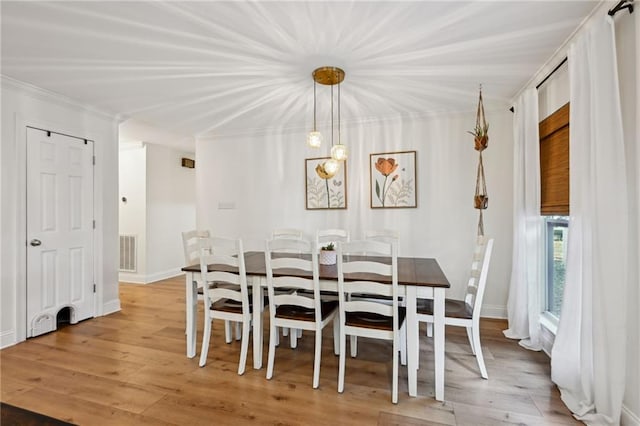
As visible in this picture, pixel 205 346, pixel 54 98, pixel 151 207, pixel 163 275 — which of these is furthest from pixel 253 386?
pixel 151 207

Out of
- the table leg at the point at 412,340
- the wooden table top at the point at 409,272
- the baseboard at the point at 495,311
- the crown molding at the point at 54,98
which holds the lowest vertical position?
the baseboard at the point at 495,311

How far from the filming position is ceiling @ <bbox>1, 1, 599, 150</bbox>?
1865mm

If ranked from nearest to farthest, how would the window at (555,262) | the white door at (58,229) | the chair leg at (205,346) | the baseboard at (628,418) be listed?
the baseboard at (628,418)
the chair leg at (205,346)
the window at (555,262)
the white door at (58,229)

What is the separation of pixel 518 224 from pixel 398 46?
209 cm

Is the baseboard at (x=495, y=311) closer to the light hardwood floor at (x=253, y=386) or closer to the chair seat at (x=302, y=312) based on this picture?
the light hardwood floor at (x=253, y=386)

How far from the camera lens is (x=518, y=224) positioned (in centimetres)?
302

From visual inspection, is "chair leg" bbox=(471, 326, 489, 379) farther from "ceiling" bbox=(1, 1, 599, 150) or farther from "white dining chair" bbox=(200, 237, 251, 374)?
"ceiling" bbox=(1, 1, 599, 150)

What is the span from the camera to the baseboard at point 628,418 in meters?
1.60

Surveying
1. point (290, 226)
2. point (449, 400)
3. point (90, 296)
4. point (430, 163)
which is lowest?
point (449, 400)

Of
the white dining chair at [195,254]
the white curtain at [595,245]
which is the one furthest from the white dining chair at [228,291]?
the white curtain at [595,245]

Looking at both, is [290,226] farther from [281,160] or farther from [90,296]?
Result: [90,296]

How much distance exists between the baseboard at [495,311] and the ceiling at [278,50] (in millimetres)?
2340

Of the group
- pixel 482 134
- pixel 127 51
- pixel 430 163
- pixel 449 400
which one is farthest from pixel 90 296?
pixel 482 134

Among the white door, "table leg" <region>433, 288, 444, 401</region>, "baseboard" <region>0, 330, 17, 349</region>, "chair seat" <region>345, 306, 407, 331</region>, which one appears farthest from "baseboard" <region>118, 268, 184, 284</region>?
"table leg" <region>433, 288, 444, 401</region>
